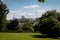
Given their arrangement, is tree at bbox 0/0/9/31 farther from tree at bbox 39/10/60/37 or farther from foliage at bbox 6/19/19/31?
tree at bbox 39/10/60/37

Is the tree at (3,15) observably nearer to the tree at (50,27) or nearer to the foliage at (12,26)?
the foliage at (12,26)

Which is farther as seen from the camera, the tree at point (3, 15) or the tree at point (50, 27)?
the tree at point (3, 15)

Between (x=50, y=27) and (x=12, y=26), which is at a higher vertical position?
(x=50, y=27)

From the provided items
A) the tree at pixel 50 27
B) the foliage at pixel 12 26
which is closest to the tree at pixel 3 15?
the foliage at pixel 12 26

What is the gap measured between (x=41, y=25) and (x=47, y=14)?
886 cm

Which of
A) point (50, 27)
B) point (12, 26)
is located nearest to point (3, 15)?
point (12, 26)

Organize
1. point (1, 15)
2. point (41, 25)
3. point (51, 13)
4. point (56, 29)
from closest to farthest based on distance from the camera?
point (56, 29) < point (41, 25) < point (51, 13) < point (1, 15)

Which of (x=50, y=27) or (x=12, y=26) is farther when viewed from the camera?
(x=12, y=26)

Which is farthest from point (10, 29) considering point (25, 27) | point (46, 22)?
point (46, 22)

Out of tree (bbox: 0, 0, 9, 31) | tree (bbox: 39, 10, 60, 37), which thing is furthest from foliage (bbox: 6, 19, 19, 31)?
tree (bbox: 39, 10, 60, 37)

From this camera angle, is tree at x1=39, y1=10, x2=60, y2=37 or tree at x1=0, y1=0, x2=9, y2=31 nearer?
tree at x1=39, y1=10, x2=60, y2=37

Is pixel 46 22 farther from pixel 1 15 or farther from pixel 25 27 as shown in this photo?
pixel 25 27

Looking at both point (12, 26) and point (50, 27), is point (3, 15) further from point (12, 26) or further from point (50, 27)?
point (50, 27)

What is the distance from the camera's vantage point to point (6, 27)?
300 feet
